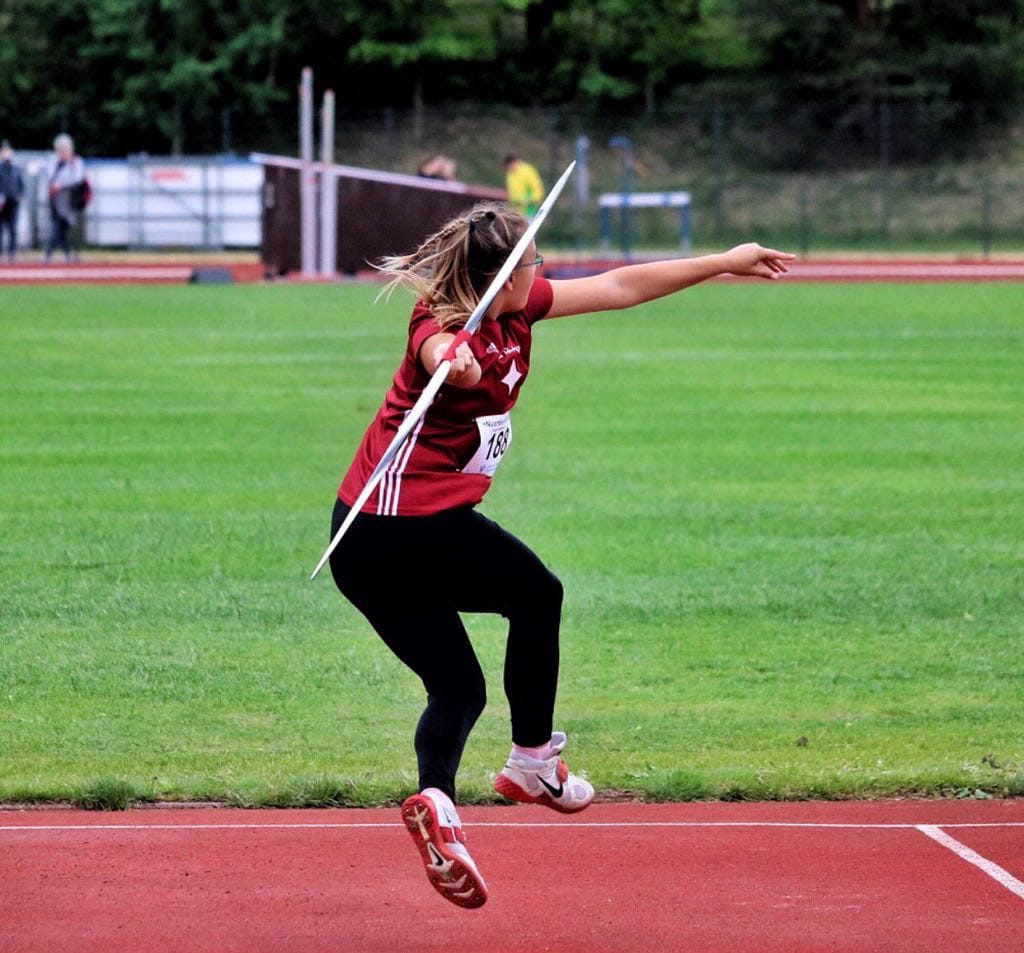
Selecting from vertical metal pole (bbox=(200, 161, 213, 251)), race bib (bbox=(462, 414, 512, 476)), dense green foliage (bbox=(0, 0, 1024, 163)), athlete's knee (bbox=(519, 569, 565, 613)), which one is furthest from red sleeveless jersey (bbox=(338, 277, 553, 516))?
dense green foliage (bbox=(0, 0, 1024, 163))

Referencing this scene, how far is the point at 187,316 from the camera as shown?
83.1 ft

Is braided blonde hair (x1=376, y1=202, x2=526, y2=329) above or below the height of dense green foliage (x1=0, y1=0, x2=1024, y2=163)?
below

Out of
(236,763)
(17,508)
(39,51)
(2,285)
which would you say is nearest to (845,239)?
(2,285)

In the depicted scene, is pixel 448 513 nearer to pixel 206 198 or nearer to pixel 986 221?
pixel 986 221

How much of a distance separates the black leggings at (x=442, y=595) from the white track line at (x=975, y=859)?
4.87 feet

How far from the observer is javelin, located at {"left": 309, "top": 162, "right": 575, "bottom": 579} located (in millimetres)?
4742

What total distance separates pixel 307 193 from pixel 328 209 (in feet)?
2.59

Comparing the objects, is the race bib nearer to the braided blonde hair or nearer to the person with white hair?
the braided blonde hair

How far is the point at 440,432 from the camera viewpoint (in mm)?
5055

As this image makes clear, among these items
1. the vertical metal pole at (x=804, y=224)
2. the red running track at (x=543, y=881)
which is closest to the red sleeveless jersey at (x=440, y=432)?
the red running track at (x=543, y=881)

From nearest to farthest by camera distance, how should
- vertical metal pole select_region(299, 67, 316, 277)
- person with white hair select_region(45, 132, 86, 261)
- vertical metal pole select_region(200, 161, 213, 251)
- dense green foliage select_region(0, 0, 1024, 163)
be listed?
vertical metal pole select_region(299, 67, 316, 277)
person with white hair select_region(45, 132, 86, 261)
vertical metal pole select_region(200, 161, 213, 251)
dense green foliage select_region(0, 0, 1024, 163)

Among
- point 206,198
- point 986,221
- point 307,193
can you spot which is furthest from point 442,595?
point 206,198

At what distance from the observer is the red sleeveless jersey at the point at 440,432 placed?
5020 millimetres

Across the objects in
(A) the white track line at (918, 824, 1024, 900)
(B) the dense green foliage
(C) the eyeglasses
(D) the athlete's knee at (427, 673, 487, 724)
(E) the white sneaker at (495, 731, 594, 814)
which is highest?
(B) the dense green foliage
